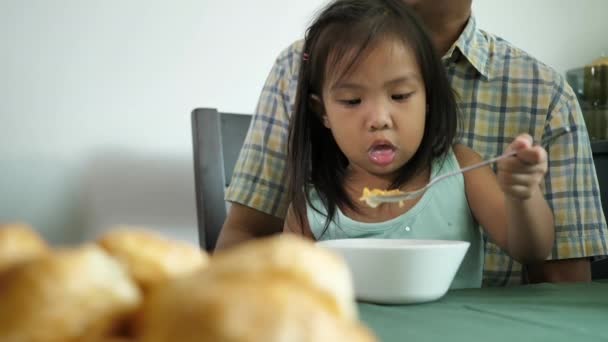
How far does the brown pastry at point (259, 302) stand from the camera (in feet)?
0.47

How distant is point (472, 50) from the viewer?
1.22 m

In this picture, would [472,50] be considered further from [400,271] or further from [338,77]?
[400,271]

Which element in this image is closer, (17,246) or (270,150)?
(17,246)

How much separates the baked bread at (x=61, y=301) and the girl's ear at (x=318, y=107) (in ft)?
3.33

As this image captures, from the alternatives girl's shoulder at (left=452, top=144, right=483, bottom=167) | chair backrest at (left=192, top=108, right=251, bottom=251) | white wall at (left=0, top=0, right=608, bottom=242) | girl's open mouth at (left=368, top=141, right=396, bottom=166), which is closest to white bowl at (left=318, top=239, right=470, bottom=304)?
girl's open mouth at (left=368, top=141, right=396, bottom=166)

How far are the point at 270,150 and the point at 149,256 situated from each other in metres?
1.16

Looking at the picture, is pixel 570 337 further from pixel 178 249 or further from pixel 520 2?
pixel 520 2

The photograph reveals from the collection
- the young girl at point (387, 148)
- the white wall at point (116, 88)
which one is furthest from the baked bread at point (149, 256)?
the white wall at point (116, 88)

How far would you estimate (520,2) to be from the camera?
2164 mm

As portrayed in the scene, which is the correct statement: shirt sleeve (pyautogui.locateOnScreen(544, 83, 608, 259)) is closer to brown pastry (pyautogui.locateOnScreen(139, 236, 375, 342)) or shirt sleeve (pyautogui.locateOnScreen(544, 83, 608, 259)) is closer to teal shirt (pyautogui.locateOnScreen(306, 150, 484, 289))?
teal shirt (pyautogui.locateOnScreen(306, 150, 484, 289))

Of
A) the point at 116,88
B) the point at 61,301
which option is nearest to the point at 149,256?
the point at 61,301

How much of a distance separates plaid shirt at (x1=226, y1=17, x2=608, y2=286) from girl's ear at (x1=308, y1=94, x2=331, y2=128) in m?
0.18

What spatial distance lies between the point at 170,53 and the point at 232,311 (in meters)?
1.53

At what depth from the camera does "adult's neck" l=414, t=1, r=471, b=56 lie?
118 centimetres
